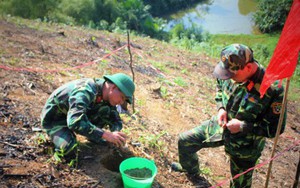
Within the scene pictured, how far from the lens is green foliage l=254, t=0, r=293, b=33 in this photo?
24.6 meters

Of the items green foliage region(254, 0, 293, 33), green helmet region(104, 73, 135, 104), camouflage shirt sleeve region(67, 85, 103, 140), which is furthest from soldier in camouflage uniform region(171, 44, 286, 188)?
green foliage region(254, 0, 293, 33)

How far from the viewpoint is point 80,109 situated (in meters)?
2.81

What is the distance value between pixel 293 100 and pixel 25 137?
8.39 meters

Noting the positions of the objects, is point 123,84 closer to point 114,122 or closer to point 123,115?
point 114,122

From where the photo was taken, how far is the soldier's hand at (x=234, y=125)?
9.19ft

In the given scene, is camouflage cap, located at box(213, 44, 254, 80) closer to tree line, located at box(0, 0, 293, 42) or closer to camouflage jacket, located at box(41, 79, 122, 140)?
camouflage jacket, located at box(41, 79, 122, 140)

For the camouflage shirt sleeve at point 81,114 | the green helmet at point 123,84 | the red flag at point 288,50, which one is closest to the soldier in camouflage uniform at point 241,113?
the red flag at point 288,50

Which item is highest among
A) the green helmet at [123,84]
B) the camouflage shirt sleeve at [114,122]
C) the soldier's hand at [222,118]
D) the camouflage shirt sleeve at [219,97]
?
the green helmet at [123,84]

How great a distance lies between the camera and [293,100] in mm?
9031

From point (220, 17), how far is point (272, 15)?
6.78 meters

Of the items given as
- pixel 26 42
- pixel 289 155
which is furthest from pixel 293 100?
pixel 26 42

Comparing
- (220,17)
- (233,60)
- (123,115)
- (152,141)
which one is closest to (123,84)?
(233,60)

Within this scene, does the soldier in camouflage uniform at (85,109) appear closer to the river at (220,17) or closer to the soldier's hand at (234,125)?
the soldier's hand at (234,125)

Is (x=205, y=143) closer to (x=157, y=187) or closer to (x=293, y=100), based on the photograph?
(x=157, y=187)
